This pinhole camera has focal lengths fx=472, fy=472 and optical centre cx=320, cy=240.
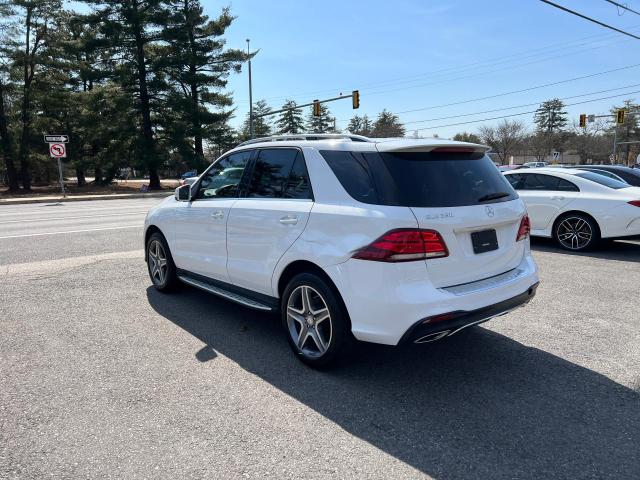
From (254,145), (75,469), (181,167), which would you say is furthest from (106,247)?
(181,167)

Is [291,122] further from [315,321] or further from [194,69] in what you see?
[315,321]

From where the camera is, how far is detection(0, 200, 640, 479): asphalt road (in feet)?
8.56

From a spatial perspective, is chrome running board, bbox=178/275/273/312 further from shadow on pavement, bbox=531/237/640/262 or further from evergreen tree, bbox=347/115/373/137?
evergreen tree, bbox=347/115/373/137

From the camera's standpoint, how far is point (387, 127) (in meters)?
82.4

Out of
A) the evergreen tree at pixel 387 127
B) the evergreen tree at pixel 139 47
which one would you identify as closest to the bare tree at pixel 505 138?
the evergreen tree at pixel 387 127

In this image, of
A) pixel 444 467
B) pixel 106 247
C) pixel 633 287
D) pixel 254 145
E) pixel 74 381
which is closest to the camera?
pixel 444 467

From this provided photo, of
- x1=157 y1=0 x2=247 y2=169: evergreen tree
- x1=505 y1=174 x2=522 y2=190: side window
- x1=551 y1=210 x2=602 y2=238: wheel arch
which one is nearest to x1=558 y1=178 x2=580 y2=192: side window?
x1=551 y1=210 x2=602 y2=238: wheel arch

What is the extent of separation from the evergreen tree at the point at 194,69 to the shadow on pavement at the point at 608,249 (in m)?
30.2

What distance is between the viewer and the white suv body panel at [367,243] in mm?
3117

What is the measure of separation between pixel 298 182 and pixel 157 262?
2832 millimetres

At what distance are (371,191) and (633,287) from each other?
458 centimetres

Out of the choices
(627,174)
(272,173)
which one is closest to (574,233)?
(627,174)

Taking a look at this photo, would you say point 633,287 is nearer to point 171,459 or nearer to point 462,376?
point 462,376

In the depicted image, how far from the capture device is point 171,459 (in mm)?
2641
